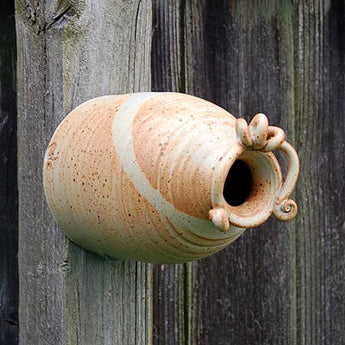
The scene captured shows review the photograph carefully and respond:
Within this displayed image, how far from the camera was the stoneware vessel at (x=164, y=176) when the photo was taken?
2.98 feet

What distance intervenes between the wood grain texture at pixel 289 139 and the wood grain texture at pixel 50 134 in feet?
1.08

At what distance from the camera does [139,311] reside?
3.97ft

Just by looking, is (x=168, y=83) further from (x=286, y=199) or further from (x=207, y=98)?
(x=286, y=199)

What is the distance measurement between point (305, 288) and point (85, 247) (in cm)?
76

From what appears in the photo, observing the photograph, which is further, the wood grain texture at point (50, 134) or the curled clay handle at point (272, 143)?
the wood grain texture at point (50, 134)

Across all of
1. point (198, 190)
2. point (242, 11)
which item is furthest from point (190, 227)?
point (242, 11)

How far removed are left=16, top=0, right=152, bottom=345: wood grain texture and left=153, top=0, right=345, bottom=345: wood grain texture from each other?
12.9 inches

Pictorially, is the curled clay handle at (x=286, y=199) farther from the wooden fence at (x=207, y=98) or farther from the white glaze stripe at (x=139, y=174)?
the wooden fence at (x=207, y=98)

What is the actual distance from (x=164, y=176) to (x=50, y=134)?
259mm

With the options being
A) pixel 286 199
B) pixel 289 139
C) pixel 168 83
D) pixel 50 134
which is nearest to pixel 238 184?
pixel 286 199

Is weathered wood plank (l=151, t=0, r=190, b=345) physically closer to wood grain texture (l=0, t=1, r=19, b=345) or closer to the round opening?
wood grain texture (l=0, t=1, r=19, b=345)

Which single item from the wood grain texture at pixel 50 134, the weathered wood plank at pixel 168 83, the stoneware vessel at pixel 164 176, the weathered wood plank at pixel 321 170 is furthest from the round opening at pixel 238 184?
the weathered wood plank at pixel 321 170

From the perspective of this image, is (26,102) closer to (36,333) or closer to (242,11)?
(36,333)

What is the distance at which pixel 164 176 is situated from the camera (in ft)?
3.09
